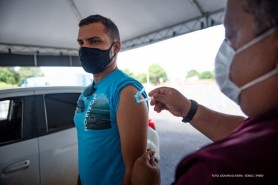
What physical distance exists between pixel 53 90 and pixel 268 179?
8.19 feet

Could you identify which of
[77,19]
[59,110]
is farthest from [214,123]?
[77,19]

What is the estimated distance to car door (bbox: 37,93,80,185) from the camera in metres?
2.22

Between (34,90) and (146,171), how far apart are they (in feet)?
6.21

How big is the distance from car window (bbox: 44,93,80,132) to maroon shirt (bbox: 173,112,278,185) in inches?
87.7

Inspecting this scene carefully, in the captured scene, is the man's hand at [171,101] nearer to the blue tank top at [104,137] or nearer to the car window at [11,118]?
the blue tank top at [104,137]

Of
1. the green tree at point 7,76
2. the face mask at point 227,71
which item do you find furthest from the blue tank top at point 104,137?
the green tree at point 7,76

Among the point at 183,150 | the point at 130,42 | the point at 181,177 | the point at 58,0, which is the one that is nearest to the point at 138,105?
the point at 181,177

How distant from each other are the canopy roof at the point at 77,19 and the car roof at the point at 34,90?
279 centimetres

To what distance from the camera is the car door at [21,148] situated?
77.7 inches

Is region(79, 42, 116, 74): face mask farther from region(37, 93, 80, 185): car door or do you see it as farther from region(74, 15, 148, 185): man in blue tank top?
region(37, 93, 80, 185): car door

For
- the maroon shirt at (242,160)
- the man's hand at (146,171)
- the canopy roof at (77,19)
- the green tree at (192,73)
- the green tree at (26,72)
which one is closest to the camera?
the maroon shirt at (242,160)

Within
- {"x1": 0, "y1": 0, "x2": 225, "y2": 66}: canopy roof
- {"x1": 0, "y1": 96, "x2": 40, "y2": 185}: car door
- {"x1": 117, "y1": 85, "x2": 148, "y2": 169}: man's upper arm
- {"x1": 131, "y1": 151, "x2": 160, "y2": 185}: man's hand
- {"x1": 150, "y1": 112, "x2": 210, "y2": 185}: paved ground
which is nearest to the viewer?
{"x1": 131, "y1": 151, "x2": 160, "y2": 185}: man's hand

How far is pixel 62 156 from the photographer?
2.33 metres

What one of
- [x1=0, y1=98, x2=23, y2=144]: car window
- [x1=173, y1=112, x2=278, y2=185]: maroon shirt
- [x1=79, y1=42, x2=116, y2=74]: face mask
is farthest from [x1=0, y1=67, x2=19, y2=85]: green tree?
[x1=173, y1=112, x2=278, y2=185]: maroon shirt
